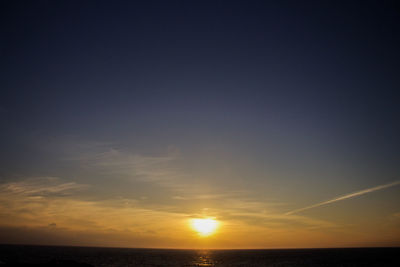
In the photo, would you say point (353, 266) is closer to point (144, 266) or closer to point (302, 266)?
point (302, 266)

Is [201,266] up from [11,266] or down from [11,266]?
down

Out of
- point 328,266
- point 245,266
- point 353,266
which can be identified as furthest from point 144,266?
point 353,266

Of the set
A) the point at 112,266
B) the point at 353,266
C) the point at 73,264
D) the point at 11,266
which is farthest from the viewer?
the point at 353,266

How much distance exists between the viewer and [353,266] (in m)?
75.5

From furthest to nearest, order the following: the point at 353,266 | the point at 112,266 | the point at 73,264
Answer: the point at 353,266, the point at 112,266, the point at 73,264

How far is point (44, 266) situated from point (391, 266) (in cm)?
8416

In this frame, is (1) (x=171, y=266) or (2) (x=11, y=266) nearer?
(2) (x=11, y=266)

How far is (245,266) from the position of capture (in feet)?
251

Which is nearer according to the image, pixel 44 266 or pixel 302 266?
pixel 44 266

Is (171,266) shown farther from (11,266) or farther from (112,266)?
(11,266)

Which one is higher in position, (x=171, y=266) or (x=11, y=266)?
(x=11, y=266)

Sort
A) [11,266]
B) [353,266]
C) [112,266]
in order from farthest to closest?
[353,266] → [112,266] → [11,266]

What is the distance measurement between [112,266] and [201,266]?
2468cm

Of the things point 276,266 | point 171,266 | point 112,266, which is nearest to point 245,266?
point 276,266
